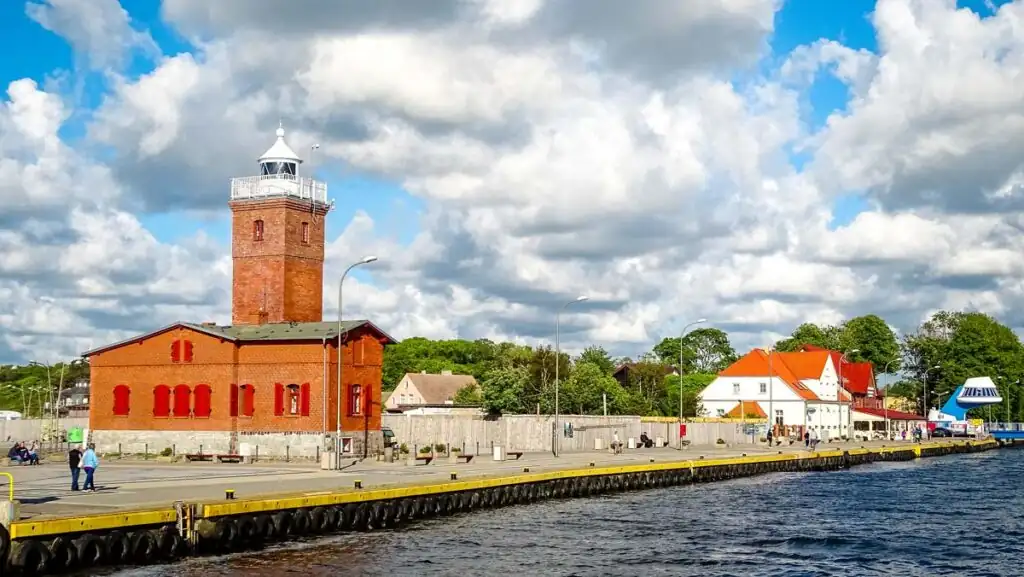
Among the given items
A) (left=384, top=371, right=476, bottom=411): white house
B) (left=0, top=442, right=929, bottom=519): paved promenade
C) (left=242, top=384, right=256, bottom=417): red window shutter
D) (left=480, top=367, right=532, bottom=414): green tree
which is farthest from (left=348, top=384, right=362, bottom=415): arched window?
(left=384, top=371, right=476, bottom=411): white house

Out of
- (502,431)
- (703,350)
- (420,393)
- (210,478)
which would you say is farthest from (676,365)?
(210,478)

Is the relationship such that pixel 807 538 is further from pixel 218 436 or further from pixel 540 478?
pixel 218 436

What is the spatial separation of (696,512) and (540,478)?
7395mm

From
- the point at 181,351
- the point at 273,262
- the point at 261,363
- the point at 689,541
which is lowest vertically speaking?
the point at 689,541

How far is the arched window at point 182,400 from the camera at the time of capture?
230 feet

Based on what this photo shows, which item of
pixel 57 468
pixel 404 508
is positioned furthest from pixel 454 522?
pixel 57 468

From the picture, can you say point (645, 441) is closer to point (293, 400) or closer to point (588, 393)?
point (588, 393)

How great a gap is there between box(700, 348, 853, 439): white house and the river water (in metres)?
61.6

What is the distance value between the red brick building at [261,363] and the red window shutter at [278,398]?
0.06 m

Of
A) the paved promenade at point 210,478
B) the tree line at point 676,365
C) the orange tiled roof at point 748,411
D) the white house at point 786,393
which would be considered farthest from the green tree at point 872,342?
the paved promenade at point 210,478

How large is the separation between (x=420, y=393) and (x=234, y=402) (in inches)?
2864

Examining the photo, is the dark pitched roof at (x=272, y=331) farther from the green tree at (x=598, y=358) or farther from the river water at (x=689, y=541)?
the green tree at (x=598, y=358)

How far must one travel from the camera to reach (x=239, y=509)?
34562 mm

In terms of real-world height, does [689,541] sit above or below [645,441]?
below
